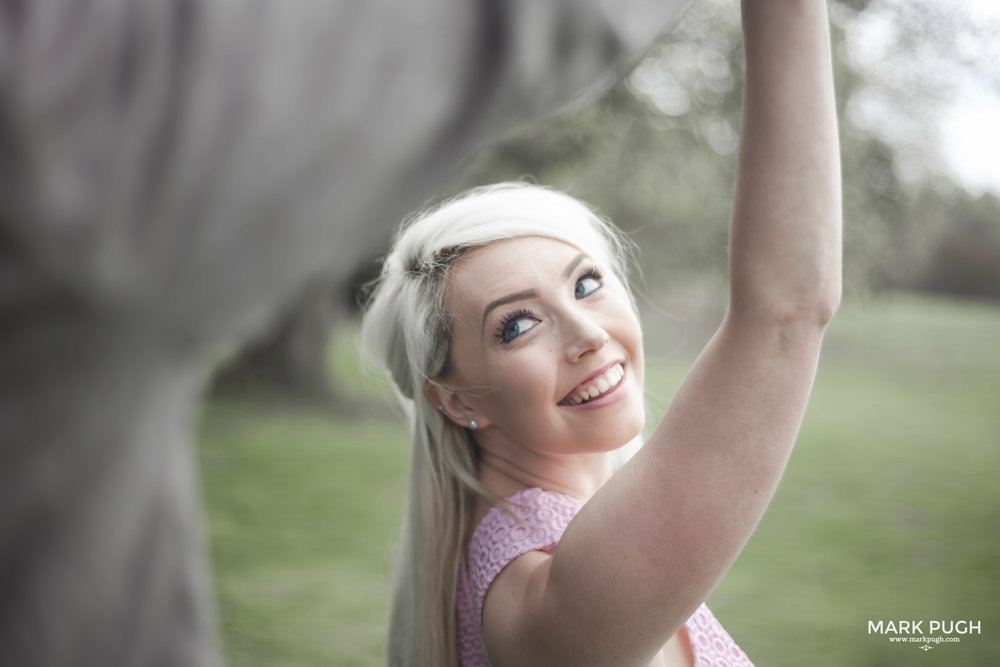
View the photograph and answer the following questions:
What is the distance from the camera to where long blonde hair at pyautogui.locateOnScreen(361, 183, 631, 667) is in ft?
5.64

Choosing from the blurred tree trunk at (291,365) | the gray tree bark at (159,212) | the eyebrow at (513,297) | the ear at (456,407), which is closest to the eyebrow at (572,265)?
the eyebrow at (513,297)

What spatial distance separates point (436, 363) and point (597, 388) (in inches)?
13.0

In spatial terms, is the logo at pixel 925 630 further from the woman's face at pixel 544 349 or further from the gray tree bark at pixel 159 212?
the gray tree bark at pixel 159 212

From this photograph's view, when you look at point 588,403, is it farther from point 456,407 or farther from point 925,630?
point 925,630

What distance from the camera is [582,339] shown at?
5.08ft

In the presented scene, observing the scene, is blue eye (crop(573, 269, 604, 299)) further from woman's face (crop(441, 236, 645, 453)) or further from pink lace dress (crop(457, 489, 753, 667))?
pink lace dress (crop(457, 489, 753, 667))

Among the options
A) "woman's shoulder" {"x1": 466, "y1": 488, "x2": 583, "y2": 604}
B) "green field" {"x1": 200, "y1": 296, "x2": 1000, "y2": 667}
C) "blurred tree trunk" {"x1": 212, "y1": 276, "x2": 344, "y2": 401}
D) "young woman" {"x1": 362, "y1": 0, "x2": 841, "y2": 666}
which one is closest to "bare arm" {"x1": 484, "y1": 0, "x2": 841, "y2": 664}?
"young woman" {"x1": 362, "y1": 0, "x2": 841, "y2": 666}

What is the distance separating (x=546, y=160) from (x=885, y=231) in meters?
4.18

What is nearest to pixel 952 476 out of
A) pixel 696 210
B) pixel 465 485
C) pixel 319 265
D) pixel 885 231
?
pixel 885 231

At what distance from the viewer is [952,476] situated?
10.7 m

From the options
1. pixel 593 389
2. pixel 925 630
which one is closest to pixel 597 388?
pixel 593 389

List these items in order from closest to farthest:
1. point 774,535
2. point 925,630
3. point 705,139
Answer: point 925,630, point 774,535, point 705,139

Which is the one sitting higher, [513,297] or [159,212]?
[513,297]

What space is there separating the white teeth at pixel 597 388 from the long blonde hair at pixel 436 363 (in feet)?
0.86
